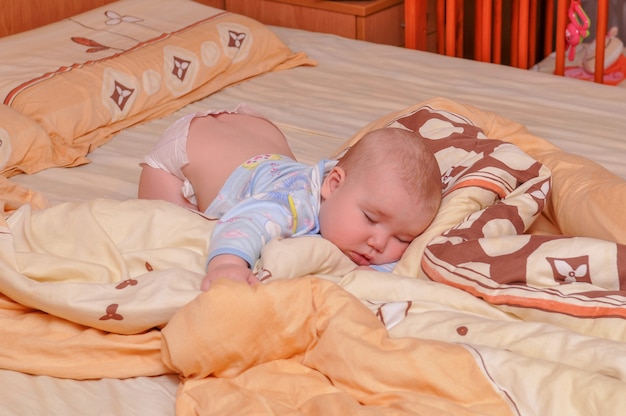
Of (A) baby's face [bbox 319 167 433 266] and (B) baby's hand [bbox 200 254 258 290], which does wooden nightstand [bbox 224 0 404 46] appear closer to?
(A) baby's face [bbox 319 167 433 266]

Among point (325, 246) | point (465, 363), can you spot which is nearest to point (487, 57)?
point (325, 246)

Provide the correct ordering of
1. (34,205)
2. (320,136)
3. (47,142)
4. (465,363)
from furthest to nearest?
1. (320,136)
2. (47,142)
3. (34,205)
4. (465,363)

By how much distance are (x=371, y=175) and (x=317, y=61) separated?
3.89ft

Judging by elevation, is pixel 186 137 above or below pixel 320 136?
above

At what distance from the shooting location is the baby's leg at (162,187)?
5.80ft

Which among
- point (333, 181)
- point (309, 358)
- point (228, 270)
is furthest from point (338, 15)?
point (309, 358)

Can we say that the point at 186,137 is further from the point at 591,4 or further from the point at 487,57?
the point at 591,4

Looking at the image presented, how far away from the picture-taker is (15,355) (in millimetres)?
1262

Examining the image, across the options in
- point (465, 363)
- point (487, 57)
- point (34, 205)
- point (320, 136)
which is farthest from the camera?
point (487, 57)

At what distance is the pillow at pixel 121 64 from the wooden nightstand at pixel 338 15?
398 mm

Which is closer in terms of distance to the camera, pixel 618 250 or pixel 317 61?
pixel 618 250

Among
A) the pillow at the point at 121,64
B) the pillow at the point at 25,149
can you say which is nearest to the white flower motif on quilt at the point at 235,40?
the pillow at the point at 121,64

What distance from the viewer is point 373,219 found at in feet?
4.83

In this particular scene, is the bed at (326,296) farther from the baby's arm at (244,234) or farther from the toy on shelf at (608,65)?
the toy on shelf at (608,65)
